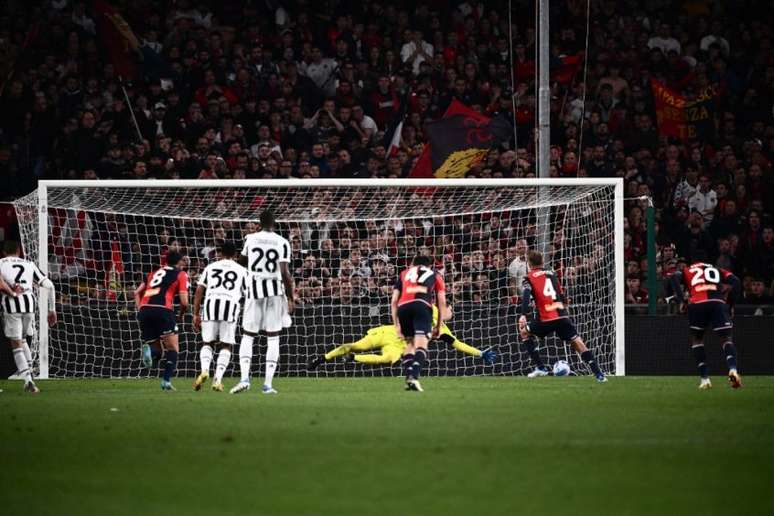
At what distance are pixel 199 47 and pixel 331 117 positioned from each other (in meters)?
3.27

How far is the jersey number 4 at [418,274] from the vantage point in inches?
623

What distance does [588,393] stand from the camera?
14586 millimetres

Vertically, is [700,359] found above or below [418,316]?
below

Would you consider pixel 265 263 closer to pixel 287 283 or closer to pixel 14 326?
pixel 287 283

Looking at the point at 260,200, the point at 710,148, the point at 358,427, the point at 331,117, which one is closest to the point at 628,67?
the point at 710,148

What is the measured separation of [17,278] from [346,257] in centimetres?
574

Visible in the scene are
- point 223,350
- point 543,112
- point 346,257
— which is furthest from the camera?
point 346,257

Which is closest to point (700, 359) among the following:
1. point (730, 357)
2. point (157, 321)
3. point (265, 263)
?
point (730, 357)

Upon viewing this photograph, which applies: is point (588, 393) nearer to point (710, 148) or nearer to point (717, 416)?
point (717, 416)

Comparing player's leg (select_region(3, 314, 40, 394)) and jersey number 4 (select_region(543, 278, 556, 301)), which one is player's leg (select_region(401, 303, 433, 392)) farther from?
player's leg (select_region(3, 314, 40, 394))

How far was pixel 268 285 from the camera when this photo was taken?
588 inches

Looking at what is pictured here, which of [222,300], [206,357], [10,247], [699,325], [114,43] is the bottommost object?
[206,357]

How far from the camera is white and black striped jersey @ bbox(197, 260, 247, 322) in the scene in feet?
52.6

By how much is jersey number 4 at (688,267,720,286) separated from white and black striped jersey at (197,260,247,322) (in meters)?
5.60
